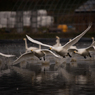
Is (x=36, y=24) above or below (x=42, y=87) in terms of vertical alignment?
above

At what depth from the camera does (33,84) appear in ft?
50.6

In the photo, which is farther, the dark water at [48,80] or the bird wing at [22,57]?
the bird wing at [22,57]

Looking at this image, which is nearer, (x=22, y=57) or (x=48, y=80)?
(x=48, y=80)

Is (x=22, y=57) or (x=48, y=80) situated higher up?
(x=22, y=57)

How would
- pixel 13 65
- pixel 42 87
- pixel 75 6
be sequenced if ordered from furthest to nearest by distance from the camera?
pixel 75 6 → pixel 13 65 → pixel 42 87

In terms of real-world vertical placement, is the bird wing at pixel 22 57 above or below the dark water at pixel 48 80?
above

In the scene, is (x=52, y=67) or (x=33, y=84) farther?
(x=52, y=67)

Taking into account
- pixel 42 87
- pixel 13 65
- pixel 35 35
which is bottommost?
pixel 42 87

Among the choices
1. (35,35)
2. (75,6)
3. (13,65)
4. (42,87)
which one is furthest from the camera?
(75,6)

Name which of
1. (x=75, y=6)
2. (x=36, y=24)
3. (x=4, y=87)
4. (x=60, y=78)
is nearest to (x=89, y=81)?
(x=60, y=78)

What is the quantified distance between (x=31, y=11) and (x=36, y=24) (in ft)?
8.33

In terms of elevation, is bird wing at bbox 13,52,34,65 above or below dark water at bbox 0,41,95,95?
above

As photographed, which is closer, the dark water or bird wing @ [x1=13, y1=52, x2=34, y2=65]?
the dark water

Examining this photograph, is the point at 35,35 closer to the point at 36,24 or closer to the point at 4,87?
the point at 36,24
